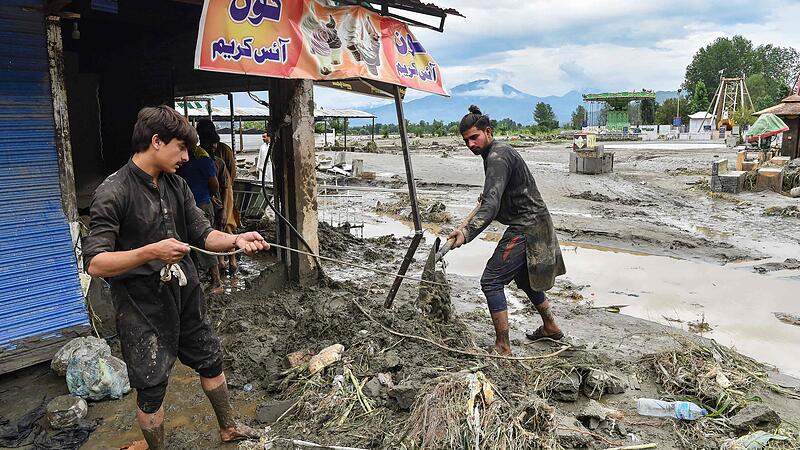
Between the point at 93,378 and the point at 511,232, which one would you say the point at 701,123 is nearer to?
the point at 511,232

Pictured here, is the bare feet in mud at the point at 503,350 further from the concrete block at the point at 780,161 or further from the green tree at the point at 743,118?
the green tree at the point at 743,118

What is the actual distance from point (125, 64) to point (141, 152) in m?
7.72

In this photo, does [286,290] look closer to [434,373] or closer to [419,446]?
[434,373]

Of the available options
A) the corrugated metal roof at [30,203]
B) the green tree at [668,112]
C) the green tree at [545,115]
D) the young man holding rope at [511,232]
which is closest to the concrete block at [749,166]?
the young man holding rope at [511,232]

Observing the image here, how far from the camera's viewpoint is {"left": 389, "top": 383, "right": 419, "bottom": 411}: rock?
11.5 feet

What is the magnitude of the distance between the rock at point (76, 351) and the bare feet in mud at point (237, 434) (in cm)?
139

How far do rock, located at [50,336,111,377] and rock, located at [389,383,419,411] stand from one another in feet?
7.75

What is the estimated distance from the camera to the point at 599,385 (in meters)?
4.17

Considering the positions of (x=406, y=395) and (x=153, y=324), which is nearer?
(x=153, y=324)

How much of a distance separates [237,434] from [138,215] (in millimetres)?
1582

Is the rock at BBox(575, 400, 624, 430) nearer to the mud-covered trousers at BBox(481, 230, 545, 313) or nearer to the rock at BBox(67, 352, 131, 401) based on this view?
the mud-covered trousers at BBox(481, 230, 545, 313)

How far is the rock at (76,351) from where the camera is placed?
416cm

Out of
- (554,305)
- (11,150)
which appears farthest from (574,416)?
(11,150)

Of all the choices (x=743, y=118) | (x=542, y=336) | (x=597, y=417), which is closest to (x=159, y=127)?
(x=597, y=417)
